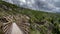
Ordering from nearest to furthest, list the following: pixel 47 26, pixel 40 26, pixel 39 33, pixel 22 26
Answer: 1. pixel 22 26
2. pixel 39 33
3. pixel 40 26
4. pixel 47 26

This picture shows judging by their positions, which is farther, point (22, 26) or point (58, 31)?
point (58, 31)

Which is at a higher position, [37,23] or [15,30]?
[15,30]

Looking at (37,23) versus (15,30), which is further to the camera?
(37,23)

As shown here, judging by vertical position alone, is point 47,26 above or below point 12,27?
below

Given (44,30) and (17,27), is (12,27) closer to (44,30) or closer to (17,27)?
(17,27)

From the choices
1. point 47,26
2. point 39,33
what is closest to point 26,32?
point 39,33

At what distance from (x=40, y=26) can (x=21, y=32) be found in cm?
689

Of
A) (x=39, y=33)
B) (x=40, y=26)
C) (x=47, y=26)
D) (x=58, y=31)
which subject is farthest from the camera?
(x=58, y=31)

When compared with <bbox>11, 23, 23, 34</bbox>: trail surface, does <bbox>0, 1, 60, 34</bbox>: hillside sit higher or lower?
lower

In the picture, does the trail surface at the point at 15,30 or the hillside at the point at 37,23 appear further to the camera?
the hillside at the point at 37,23

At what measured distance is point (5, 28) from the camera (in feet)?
20.2

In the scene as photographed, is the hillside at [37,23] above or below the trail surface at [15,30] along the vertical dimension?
below

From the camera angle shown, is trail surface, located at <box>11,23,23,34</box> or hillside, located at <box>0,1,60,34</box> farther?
hillside, located at <box>0,1,60,34</box>

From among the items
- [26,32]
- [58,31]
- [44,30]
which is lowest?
[58,31]
